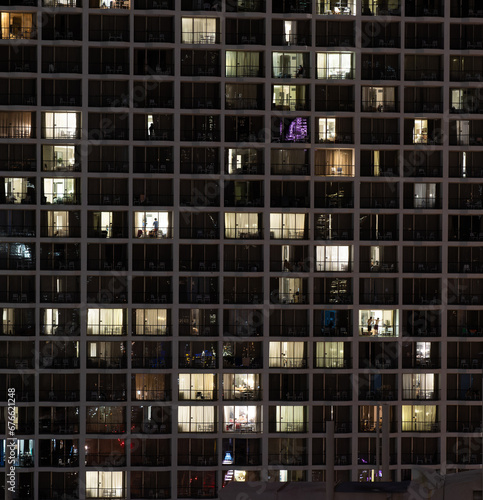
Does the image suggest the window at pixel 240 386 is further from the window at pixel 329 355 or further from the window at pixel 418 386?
the window at pixel 418 386

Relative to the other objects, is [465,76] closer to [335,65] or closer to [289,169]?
[335,65]

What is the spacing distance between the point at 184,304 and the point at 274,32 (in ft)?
37.4

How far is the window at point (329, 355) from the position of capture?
→ 36719 mm

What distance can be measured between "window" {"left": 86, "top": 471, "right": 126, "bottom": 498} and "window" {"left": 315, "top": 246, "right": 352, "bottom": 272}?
11.4 m

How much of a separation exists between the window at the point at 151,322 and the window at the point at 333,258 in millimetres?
6456

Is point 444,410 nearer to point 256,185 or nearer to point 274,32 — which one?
point 256,185

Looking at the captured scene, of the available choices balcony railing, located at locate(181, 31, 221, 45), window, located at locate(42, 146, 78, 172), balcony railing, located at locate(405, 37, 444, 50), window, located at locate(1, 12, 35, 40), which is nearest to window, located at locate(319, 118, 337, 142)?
balcony railing, located at locate(405, 37, 444, 50)

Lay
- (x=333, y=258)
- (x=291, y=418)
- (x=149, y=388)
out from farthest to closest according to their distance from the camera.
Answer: (x=333, y=258) → (x=291, y=418) → (x=149, y=388)

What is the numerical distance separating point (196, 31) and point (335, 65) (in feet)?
18.7

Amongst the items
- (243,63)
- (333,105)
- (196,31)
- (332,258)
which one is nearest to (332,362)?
(332,258)

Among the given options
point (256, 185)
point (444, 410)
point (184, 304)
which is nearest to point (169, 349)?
point (184, 304)

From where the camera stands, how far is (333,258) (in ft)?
121

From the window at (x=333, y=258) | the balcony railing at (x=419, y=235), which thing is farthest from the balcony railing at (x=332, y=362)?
the balcony railing at (x=419, y=235)

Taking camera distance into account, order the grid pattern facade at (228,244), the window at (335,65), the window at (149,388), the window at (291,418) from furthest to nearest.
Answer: the window at (335,65), the window at (291,418), the window at (149,388), the grid pattern facade at (228,244)
